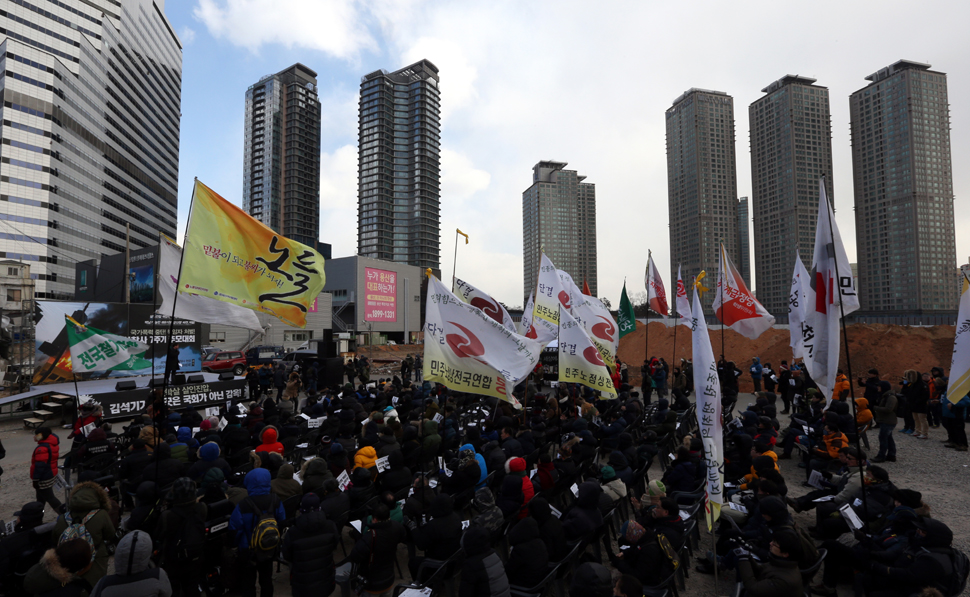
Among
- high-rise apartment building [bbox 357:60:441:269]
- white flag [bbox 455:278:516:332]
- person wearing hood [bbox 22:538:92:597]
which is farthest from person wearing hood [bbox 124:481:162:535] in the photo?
high-rise apartment building [bbox 357:60:441:269]

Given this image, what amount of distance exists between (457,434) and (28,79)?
96.6 meters

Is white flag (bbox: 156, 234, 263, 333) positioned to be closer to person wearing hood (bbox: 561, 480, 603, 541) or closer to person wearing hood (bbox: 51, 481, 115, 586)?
person wearing hood (bbox: 51, 481, 115, 586)

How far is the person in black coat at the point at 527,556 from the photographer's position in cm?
458

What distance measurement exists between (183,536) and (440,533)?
2.57m

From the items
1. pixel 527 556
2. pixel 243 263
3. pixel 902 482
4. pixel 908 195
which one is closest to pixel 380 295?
pixel 243 263

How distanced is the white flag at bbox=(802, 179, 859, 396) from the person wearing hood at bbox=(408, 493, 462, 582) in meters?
4.59

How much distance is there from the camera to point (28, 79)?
233 feet

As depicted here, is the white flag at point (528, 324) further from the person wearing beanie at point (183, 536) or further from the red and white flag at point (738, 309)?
the person wearing beanie at point (183, 536)

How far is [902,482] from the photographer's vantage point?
9.25m

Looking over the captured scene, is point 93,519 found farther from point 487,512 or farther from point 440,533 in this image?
point 487,512

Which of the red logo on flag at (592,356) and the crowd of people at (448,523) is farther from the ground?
the red logo on flag at (592,356)

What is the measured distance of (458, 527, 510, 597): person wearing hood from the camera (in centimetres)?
414

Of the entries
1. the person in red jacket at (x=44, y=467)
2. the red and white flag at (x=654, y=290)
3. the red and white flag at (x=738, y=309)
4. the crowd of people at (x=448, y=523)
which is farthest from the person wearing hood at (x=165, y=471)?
the red and white flag at (x=654, y=290)

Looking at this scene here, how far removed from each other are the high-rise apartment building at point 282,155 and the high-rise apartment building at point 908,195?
360ft
